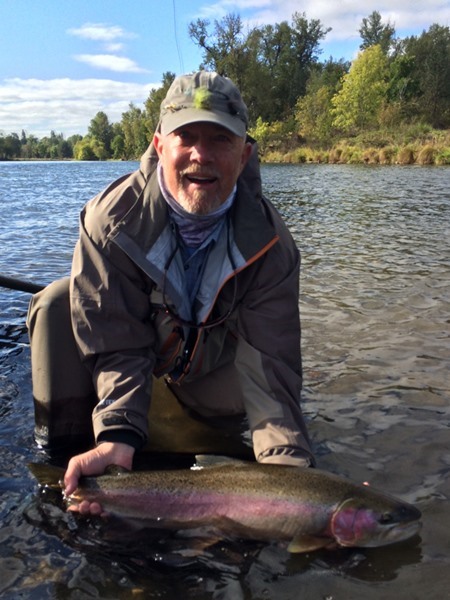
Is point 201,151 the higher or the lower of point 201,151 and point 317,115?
the lower

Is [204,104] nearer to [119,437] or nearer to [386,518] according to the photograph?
[119,437]

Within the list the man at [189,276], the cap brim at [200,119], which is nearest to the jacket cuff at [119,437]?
the man at [189,276]

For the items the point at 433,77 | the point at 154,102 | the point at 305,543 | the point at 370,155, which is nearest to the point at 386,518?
the point at 305,543

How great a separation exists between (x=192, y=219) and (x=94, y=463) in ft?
4.18

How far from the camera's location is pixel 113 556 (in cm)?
249

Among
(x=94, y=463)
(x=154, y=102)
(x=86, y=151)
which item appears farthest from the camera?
(x=86, y=151)

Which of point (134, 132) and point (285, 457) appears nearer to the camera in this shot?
point (285, 457)

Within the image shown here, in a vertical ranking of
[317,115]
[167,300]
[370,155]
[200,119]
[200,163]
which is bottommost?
[167,300]

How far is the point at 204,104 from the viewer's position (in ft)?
9.38

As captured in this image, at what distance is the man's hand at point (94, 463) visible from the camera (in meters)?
2.60

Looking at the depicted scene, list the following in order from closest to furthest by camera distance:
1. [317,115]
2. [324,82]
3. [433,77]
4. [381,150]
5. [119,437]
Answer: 1. [119,437]
2. [381,150]
3. [433,77]
4. [317,115]
5. [324,82]

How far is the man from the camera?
287 cm

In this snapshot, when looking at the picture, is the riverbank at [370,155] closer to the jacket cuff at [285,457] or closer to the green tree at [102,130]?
the jacket cuff at [285,457]

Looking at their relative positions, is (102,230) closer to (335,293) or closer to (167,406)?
(167,406)
